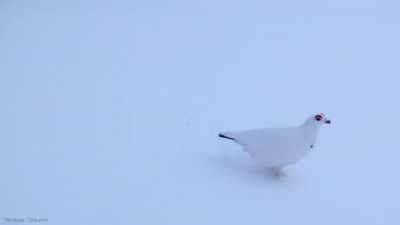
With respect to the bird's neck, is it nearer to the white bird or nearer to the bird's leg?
the white bird

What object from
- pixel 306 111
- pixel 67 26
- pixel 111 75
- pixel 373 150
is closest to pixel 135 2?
pixel 67 26

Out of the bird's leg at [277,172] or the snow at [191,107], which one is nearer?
the snow at [191,107]

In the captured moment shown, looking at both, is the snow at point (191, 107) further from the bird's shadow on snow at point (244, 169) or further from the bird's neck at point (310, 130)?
the bird's neck at point (310, 130)

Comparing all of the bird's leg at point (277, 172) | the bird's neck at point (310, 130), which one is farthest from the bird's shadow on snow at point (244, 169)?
the bird's neck at point (310, 130)

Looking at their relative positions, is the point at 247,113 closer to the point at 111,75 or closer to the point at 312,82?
the point at 312,82

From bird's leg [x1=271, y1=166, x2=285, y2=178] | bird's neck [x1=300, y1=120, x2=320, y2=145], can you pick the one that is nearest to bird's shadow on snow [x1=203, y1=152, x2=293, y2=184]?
bird's leg [x1=271, y1=166, x2=285, y2=178]

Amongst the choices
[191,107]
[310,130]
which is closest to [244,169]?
[310,130]
